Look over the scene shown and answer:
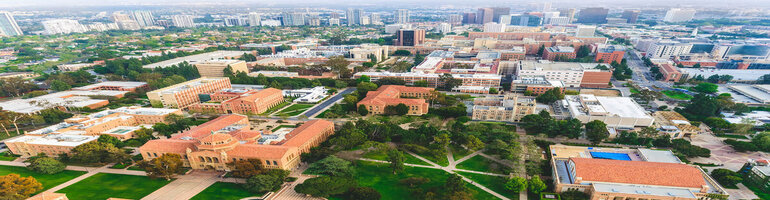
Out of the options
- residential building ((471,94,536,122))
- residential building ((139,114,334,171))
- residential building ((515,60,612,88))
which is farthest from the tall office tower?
residential building ((139,114,334,171))

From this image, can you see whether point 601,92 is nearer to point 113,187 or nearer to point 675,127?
point 675,127

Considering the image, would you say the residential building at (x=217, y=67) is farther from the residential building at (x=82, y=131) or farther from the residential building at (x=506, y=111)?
the residential building at (x=506, y=111)

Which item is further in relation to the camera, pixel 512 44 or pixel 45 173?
pixel 512 44

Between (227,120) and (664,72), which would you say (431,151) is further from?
(664,72)

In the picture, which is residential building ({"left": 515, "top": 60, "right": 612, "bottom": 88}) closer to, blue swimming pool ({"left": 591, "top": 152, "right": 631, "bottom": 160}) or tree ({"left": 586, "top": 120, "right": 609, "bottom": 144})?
tree ({"left": 586, "top": 120, "right": 609, "bottom": 144})

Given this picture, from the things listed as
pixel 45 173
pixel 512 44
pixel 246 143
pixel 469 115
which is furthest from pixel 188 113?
pixel 512 44

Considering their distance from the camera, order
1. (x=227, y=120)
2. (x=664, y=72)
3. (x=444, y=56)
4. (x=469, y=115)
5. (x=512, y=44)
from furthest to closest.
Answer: (x=512, y=44) < (x=444, y=56) < (x=664, y=72) < (x=469, y=115) < (x=227, y=120)

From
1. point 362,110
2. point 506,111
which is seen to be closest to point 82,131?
point 362,110

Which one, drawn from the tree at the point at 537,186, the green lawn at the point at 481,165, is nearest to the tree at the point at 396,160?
the green lawn at the point at 481,165

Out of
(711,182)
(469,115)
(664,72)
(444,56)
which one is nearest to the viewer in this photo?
(711,182)
